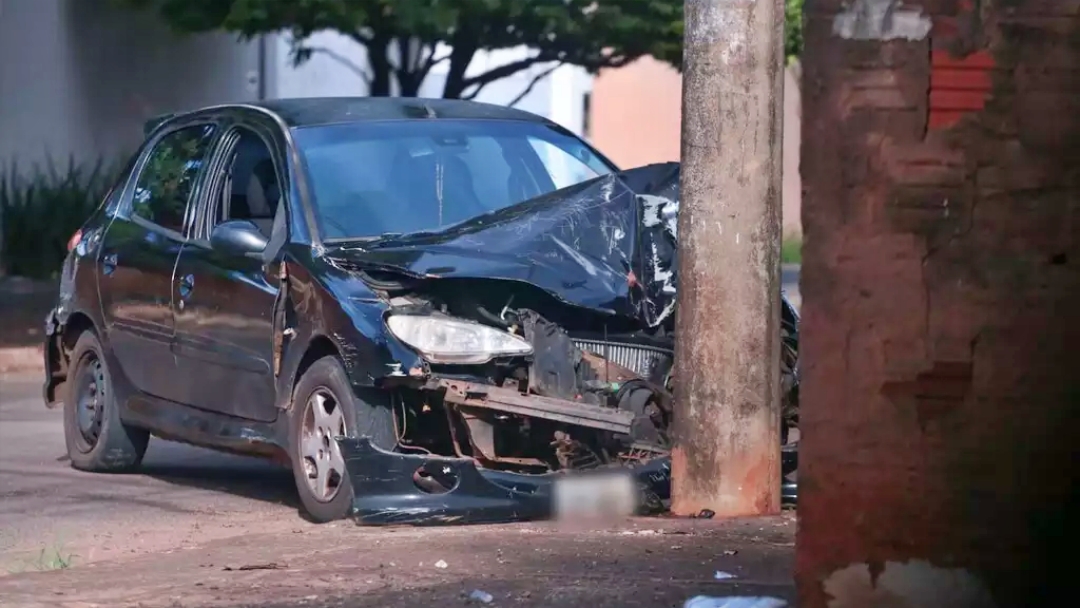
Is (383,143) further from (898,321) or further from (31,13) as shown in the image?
(31,13)

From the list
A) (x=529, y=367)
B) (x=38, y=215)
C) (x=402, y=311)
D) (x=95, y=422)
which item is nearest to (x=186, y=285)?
(x=95, y=422)

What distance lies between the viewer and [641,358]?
6945 millimetres

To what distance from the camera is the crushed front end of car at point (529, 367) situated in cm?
628

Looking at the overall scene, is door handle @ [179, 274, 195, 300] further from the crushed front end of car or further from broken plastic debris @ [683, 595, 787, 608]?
broken plastic debris @ [683, 595, 787, 608]

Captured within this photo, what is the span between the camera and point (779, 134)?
6.38 meters

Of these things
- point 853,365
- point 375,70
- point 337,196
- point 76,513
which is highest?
point 375,70

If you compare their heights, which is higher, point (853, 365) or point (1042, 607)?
point (853, 365)

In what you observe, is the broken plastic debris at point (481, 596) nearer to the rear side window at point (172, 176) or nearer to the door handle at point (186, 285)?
the door handle at point (186, 285)

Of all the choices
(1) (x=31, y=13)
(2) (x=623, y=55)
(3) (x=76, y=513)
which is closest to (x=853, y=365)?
(3) (x=76, y=513)

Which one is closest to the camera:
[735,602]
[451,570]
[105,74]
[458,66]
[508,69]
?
[735,602]

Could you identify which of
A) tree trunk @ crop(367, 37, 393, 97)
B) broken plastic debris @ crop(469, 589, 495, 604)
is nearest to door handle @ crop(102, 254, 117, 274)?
broken plastic debris @ crop(469, 589, 495, 604)

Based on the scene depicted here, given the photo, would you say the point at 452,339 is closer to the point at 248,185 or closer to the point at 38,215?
the point at 248,185

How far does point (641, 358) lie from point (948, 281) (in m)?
3.48

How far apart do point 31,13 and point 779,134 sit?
46.9 ft
